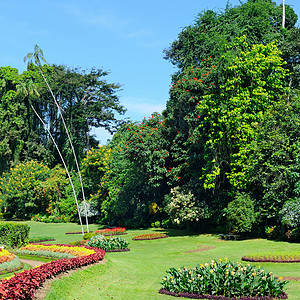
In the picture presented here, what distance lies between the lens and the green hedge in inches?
869

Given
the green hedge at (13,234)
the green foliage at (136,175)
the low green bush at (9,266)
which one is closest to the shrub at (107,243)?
the green hedge at (13,234)

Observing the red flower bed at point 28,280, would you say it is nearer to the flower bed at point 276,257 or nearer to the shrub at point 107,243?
the flower bed at point 276,257

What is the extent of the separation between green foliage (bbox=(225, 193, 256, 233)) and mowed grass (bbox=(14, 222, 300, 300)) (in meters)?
1.00

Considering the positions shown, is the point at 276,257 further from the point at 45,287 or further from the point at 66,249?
the point at 45,287

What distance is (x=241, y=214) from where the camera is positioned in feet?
82.2

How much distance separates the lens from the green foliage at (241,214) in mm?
24891

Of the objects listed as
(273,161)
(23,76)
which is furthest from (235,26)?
(23,76)

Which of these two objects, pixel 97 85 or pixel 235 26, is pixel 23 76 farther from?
pixel 235 26

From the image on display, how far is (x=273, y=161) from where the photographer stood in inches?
987

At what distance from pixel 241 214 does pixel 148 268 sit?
10393mm

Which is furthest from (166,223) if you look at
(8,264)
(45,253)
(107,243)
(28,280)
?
(28,280)

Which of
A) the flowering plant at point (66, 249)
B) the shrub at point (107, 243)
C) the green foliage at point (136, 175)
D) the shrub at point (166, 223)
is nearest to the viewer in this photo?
the flowering plant at point (66, 249)

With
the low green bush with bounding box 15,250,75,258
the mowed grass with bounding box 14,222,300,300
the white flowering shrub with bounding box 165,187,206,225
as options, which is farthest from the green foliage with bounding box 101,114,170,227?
the low green bush with bounding box 15,250,75,258

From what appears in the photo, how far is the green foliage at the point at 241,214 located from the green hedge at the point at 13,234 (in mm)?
12960
